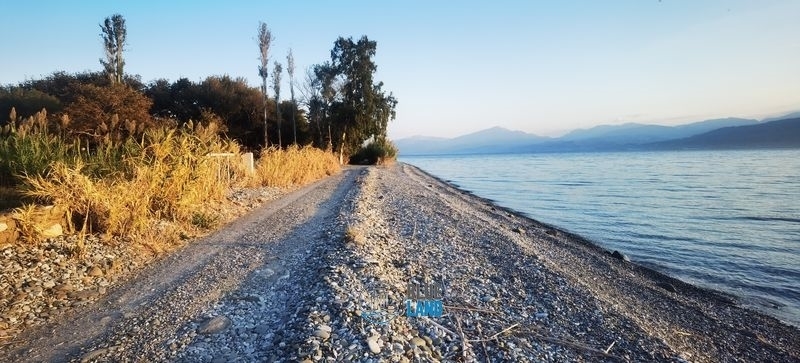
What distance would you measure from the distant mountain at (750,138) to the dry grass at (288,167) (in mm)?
110498

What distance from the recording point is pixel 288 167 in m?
15.2

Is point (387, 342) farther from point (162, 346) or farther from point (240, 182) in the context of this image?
point (240, 182)

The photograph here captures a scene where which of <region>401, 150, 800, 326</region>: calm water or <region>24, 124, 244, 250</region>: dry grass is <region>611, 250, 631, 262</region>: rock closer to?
<region>401, 150, 800, 326</region>: calm water

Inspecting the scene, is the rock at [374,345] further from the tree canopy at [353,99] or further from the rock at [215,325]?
the tree canopy at [353,99]

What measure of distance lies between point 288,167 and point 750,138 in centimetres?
12920

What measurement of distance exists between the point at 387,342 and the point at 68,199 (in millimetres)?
4888

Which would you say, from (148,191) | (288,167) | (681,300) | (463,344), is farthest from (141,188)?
(288,167)

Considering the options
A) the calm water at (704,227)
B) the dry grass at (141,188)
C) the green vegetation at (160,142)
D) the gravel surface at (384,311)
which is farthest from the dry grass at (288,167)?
the calm water at (704,227)

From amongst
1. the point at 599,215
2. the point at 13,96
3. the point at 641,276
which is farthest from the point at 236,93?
the point at 641,276

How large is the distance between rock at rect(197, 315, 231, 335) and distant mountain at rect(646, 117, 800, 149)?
4698 inches

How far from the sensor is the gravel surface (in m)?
3.15

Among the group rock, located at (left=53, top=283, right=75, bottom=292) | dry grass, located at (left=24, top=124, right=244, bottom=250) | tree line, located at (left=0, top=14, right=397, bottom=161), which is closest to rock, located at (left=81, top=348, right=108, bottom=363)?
rock, located at (left=53, top=283, right=75, bottom=292)

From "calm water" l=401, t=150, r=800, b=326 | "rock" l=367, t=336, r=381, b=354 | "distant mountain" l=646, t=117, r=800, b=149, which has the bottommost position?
"calm water" l=401, t=150, r=800, b=326

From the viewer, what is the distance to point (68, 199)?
5.39 m
